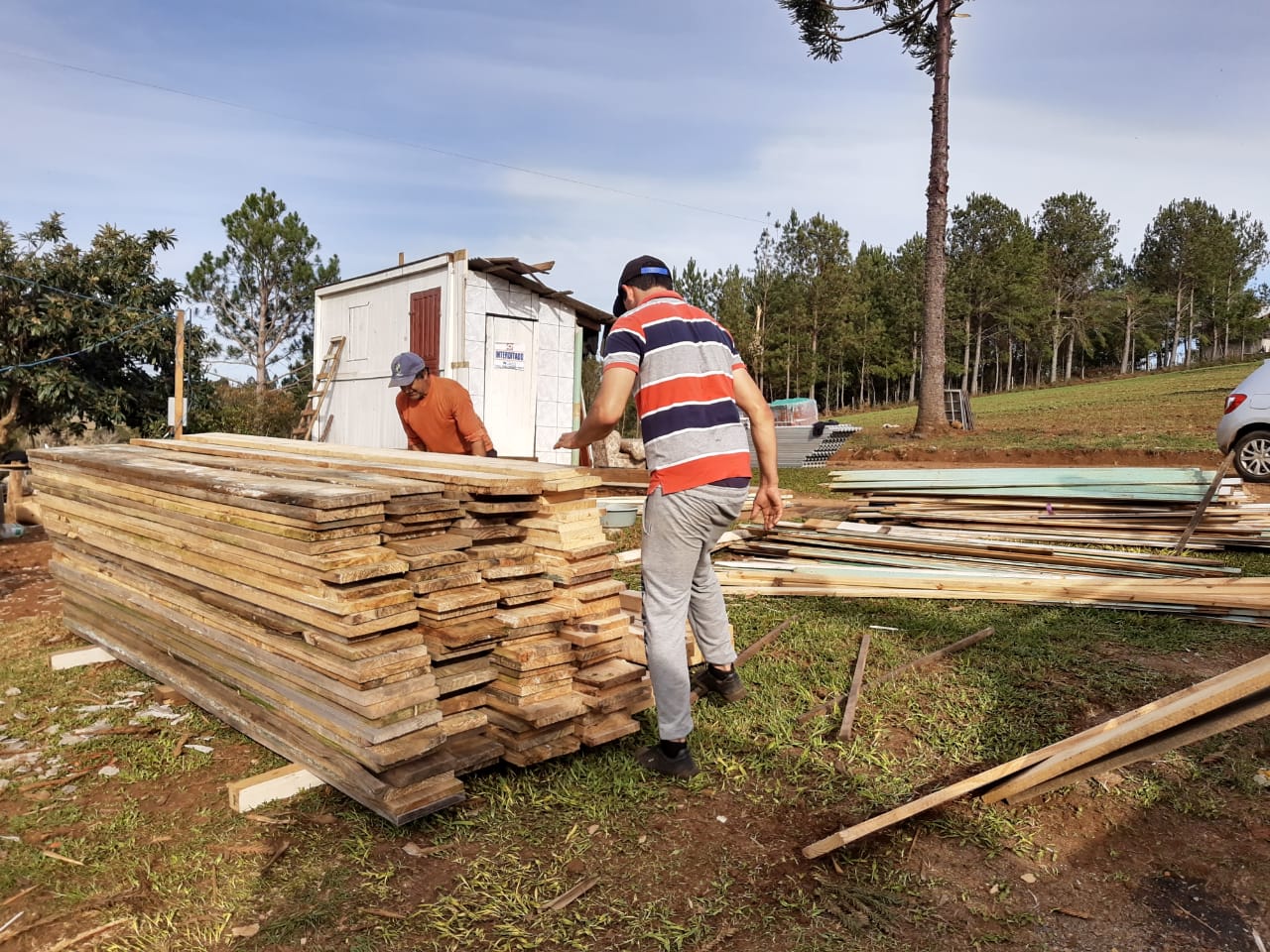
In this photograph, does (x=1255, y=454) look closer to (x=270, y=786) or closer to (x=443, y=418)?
(x=443, y=418)

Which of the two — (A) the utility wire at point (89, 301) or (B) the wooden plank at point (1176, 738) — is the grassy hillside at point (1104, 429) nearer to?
(B) the wooden plank at point (1176, 738)

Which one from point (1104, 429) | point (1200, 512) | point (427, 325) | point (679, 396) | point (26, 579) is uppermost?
point (427, 325)

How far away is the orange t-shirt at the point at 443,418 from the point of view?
611 centimetres

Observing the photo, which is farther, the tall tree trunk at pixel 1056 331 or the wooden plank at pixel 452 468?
the tall tree trunk at pixel 1056 331

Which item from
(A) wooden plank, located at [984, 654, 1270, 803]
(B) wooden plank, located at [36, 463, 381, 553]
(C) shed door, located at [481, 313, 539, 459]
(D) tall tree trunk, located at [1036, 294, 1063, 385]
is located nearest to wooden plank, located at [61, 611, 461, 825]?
(B) wooden plank, located at [36, 463, 381, 553]

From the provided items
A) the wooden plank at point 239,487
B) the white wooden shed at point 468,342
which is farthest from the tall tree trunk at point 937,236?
the wooden plank at point 239,487

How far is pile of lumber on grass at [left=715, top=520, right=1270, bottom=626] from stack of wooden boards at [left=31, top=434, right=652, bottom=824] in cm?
303

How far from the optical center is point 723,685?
13.6ft

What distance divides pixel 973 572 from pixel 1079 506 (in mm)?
2649

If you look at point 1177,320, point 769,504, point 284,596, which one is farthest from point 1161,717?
point 1177,320

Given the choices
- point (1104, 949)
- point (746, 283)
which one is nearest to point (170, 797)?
point (1104, 949)

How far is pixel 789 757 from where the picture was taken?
3.66 m

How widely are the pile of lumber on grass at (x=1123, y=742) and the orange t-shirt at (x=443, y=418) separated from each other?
4089mm

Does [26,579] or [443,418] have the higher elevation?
[443,418]
